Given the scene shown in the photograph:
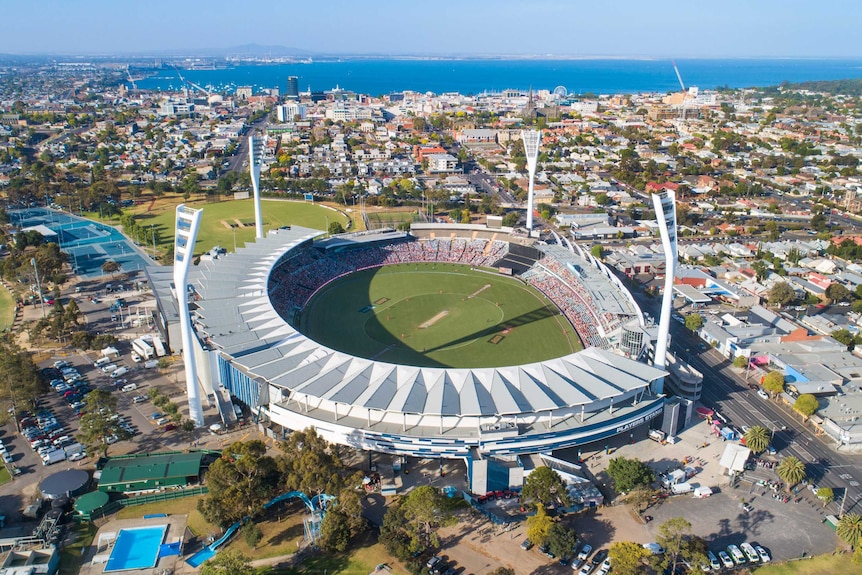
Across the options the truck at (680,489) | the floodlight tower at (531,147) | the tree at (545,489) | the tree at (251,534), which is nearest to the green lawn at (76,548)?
the tree at (251,534)

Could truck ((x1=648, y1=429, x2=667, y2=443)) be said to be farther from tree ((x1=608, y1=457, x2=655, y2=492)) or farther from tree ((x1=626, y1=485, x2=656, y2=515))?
tree ((x1=626, y1=485, x2=656, y2=515))

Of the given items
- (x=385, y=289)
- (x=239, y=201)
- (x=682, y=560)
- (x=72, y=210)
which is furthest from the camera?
(x=239, y=201)

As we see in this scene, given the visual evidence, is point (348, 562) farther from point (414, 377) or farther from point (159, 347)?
point (159, 347)

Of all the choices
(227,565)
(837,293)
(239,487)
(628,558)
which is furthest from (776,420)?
(227,565)

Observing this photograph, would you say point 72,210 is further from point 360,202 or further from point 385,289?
point 385,289

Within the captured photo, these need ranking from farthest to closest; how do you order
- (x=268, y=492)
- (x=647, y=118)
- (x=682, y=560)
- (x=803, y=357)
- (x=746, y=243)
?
(x=647, y=118) < (x=746, y=243) < (x=803, y=357) < (x=268, y=492) < (x=682, y=560)

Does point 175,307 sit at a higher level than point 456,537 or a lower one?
higher

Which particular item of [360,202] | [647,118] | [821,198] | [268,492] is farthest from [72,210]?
[647,118]

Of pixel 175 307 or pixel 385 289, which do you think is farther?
pixel 385 289
